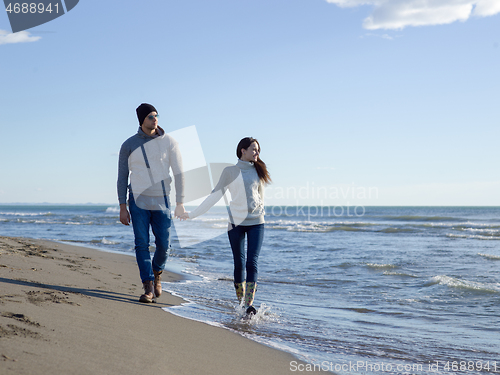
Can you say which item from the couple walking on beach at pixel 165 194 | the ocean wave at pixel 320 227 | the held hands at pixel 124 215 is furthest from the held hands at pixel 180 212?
the ocean wave at pixel 320 227

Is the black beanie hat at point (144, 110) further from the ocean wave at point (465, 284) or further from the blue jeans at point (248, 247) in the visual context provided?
the ocean wave at point (465, 284)

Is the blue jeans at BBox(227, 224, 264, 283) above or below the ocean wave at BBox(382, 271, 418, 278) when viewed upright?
above

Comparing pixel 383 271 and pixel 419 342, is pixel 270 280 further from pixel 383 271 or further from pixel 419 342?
pixel 419 342

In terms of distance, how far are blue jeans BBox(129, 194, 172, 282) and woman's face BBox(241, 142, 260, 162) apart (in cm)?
88

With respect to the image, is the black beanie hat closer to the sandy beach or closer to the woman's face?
the woman's face

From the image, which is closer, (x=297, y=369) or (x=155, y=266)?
(x=297, y=369)

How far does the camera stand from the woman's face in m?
3.95

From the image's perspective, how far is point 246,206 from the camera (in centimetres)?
389

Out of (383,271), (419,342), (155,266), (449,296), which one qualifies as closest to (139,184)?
(155,266)

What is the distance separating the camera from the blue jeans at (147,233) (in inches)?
151

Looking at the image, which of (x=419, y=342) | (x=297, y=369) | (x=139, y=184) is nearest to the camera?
(x=297, y=369)

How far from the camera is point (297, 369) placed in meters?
2.59

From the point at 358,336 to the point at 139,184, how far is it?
2.43 m

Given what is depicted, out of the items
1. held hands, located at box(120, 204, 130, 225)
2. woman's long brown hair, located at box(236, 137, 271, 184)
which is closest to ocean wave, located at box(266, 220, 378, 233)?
woman's long brown hair, located at box(236, 137, 271, 184)
